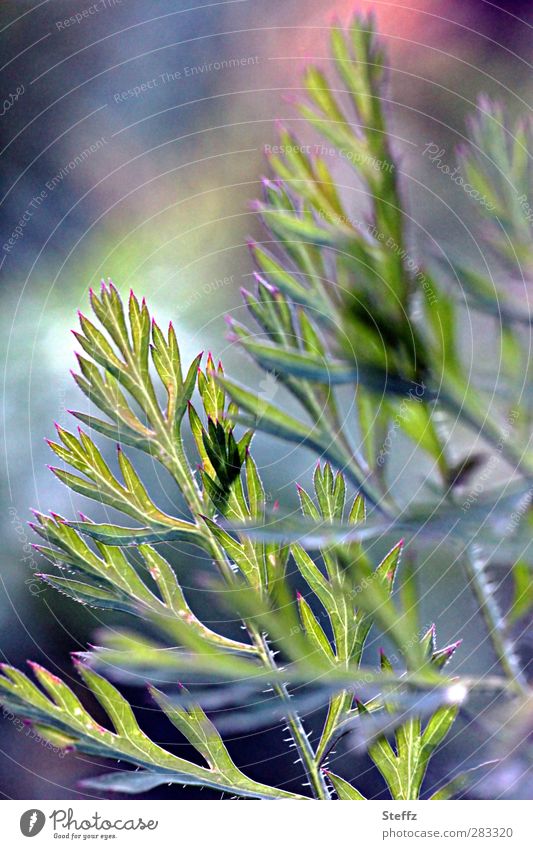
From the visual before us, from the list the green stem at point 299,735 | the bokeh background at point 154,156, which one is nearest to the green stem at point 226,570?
the green stem at point 299,735

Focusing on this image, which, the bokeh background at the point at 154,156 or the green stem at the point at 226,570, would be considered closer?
the green stem at the point at 226,570

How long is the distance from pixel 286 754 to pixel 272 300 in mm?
299

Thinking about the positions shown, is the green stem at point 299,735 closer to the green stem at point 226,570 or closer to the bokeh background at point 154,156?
the green stem at point 226,570

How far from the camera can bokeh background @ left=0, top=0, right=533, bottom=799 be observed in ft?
1.65
